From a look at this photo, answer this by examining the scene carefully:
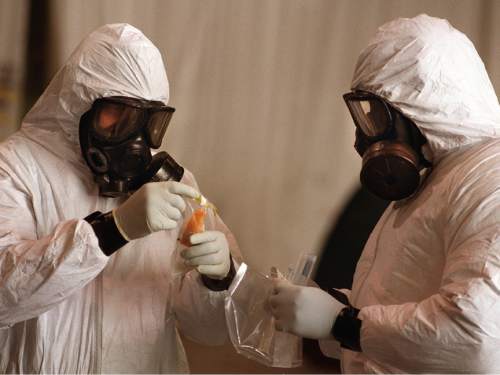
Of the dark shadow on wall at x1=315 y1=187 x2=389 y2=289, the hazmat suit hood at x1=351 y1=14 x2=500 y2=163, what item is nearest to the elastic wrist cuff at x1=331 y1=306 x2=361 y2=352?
the hazmat suit hood at x1=351 y1=14 x2=500 y2=163

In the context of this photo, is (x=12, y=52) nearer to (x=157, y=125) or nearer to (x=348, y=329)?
(x=157, y=125)

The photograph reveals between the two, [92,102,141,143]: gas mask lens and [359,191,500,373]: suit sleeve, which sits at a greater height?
[92,102,141,143]: gas mask lens

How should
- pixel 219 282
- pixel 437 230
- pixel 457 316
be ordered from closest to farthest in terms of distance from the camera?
pixel 457 316
pixel 437 230
pixel 219 282

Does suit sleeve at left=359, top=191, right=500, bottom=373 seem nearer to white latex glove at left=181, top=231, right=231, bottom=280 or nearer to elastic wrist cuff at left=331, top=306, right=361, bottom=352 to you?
elastic wrist cuff at left=331, top=306, right=361, bottom=352

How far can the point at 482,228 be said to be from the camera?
1316 mm


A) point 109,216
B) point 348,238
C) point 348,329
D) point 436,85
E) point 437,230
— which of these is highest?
point 436,85

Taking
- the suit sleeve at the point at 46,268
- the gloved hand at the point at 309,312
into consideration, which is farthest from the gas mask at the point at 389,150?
the suit sleeve at the point at 46,268

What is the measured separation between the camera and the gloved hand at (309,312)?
59.1 inches

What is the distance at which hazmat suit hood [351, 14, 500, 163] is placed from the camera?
1.50 meters

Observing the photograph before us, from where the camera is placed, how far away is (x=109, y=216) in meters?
1.55

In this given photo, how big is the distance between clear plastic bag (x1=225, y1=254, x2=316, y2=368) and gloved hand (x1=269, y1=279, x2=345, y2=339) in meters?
0.10

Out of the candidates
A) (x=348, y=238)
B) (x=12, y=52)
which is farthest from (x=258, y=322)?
(x=12, y=52)

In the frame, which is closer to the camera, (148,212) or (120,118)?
(148,212)

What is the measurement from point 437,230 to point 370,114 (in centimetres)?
32
